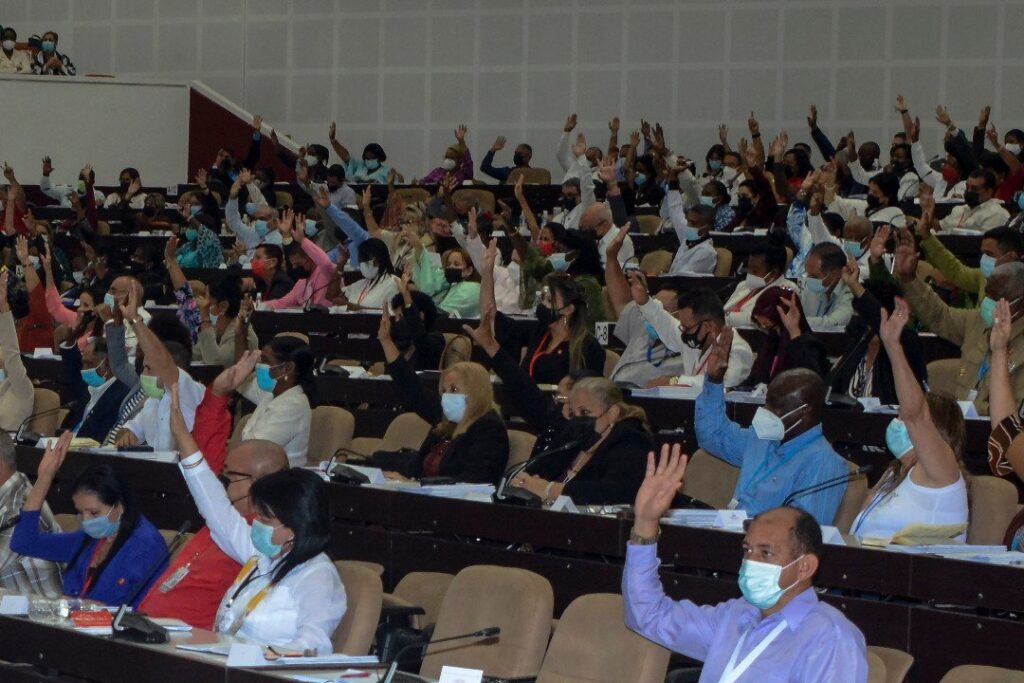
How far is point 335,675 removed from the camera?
3.58 meters

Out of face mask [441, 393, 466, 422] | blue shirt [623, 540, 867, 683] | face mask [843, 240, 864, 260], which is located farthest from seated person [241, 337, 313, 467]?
face mask [843, 240, 864, 260]

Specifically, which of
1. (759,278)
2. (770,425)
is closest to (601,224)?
(759,278)

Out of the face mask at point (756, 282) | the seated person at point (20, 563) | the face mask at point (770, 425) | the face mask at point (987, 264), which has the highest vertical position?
the face mask at point (987, 264)

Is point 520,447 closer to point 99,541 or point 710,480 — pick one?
point 710,480

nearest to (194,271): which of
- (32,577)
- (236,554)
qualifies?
(32,577)

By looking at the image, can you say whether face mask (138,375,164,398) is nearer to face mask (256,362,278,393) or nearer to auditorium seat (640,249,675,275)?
face mask (256,362,278,393)

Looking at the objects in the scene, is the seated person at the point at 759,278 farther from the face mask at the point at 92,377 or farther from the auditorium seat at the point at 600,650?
the auditorium seat at the point at 600,650

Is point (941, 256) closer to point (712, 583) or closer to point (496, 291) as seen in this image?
point (496, 291)

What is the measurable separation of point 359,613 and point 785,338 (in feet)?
9.47

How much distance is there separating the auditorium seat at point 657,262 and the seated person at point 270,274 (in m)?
2.23

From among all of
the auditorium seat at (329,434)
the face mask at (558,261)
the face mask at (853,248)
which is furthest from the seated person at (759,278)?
the auditorium seat at (329,434)

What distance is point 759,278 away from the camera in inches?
313

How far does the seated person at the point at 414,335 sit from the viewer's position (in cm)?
812

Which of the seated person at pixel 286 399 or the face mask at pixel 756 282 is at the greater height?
the face mask at pixel 756 282
